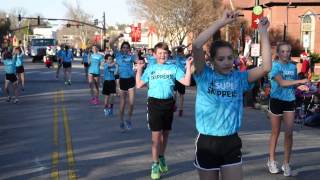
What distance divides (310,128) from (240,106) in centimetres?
976

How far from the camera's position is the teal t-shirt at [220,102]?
16.2 ft

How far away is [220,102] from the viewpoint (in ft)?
16.3

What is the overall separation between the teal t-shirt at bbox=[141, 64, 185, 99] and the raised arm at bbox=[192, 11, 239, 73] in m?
3.01

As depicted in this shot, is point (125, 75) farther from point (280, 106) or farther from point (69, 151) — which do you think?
point (280, 106)

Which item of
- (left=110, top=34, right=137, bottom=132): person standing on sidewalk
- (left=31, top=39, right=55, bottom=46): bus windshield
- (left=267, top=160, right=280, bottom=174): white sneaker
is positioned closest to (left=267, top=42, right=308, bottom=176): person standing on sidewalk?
(left=267, top=160, right=280, bottom=174): white sneaker

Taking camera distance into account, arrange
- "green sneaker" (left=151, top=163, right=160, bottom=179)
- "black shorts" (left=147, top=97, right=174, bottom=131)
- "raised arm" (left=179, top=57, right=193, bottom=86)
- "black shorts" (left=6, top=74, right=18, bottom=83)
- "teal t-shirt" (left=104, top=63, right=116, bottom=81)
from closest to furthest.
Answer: "raised arm" (left=179, top=57, right=193, bottom=86) → "green sneaker" (left=151, top=163, right=160, bottom=179) → "black shorts" (left=147, top=97, right=174, bottom=131) → "teal t-shirt" (left=104, top=63, right=116, bottom=81) → "black shorts" (left=6, top=74, right=18, bottom=83)

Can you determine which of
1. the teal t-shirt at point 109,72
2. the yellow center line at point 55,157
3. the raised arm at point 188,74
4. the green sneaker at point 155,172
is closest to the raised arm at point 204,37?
the raised arm at point 188,74

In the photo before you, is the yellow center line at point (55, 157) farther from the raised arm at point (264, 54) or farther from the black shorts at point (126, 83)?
the raised arm at point (264, 54)

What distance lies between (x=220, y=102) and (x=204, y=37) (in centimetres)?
65

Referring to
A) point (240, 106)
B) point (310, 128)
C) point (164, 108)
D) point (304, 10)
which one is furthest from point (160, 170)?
point (304, 10)

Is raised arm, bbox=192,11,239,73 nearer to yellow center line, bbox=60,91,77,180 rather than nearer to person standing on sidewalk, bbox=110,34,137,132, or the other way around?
yellow center line, bbox=60,91,77,180

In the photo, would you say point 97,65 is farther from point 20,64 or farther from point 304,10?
point 304,10

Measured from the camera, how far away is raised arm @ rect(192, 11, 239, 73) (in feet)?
14.7

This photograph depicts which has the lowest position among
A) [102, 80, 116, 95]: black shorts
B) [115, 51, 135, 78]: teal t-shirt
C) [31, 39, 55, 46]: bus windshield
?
[102, 80, 116, 95]: black shorts
